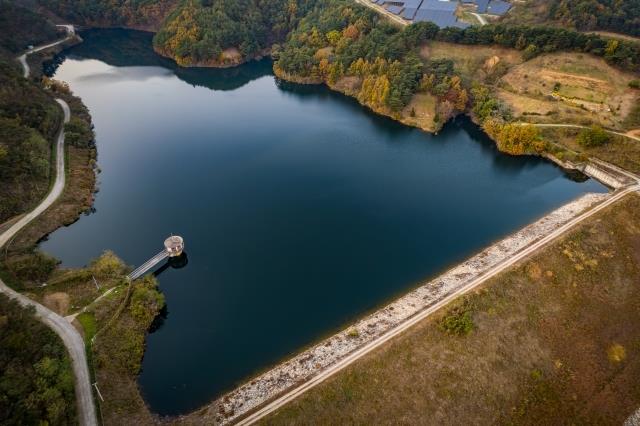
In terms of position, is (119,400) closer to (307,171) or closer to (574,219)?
(307,171)

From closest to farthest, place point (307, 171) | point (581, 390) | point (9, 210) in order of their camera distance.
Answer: point (581, 390) < point (9, 210) < point (307, 171)

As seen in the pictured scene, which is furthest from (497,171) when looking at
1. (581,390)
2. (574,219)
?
(581,390)

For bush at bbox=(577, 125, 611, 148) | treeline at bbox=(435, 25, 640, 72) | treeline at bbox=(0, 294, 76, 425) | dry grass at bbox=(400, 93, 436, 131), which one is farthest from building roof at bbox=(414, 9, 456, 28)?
treeline at bbox=(0, 294, 76, 425)

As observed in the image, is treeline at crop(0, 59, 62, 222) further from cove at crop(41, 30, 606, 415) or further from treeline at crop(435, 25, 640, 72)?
treeline at crop(435, 25, 640, 72)

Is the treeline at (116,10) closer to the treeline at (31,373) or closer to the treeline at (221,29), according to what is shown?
the treeline at (221,29)

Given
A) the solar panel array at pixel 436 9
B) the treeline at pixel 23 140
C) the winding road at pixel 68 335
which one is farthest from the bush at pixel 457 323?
the solar panel array at pixel 436 9
